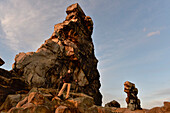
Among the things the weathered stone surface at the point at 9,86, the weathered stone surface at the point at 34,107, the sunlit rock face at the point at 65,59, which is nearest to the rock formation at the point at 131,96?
the sunlit rock face at the point at 65,59

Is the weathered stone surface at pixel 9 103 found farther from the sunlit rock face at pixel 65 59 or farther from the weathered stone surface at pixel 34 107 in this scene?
the sunlit rock face at pixel 65 59

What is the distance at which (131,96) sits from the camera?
22.6m

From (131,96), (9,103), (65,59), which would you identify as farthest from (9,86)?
(131,96)

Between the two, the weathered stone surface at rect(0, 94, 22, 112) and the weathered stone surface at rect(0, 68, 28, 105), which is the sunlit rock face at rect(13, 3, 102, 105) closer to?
the weathered stone surface at rect(0, 68, 28, 105)

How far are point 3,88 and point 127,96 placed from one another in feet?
65.2

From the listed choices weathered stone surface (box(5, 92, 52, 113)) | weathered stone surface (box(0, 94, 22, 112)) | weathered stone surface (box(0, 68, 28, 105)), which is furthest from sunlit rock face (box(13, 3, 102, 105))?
weathered stone surface (box(5, 92, 52, 113))

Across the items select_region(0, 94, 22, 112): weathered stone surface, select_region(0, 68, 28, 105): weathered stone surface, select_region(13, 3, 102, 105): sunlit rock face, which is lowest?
select_region(0, 94, 22, 112): weathered stone surface

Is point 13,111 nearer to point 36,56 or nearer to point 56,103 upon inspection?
point 56,103

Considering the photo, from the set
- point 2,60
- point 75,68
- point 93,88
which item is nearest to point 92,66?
point 93,88

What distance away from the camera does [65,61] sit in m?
34.1

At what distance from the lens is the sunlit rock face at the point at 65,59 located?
26047 mm

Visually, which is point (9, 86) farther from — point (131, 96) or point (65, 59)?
point (131, 96)

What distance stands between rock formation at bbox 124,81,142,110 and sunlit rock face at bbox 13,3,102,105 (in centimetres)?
1467

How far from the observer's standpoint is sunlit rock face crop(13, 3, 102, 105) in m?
26.0
